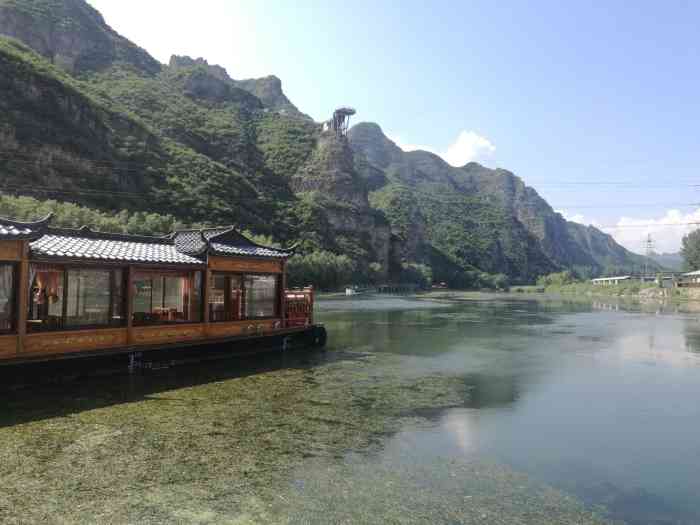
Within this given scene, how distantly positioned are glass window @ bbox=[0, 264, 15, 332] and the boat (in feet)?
0.06

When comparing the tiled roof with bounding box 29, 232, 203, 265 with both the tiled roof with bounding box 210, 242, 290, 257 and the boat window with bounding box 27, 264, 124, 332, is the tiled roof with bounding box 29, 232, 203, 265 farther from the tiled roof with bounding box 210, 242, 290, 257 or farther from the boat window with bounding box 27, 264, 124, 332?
the tiled roof with bounding box 210, 242, 290, 257

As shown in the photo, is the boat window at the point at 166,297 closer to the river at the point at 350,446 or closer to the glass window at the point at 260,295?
the river at the point at 350,446

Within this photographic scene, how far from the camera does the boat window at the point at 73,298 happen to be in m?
11.7

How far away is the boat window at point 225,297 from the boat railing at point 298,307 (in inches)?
102

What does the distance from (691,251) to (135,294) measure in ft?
383

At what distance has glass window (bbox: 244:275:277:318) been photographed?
16828 mm

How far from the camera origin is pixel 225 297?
630 inches

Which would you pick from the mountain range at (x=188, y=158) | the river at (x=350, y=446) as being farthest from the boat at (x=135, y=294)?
the mountain range at (x=188, y=158)

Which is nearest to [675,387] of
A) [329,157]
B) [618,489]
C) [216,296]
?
[618,489]

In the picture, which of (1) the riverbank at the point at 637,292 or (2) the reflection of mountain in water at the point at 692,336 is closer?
(2) the reflection of mountain in water at the point at 692,336

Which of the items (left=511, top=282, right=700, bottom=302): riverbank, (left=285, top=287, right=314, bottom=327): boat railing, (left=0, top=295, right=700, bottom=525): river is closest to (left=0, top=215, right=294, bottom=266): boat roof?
(left=285, top=287, right=314, bottom=327): boat railing

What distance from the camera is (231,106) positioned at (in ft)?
457

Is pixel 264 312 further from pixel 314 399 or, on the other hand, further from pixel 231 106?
pixel 231 106

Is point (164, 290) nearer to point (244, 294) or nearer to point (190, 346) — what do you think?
point (190, 346)
